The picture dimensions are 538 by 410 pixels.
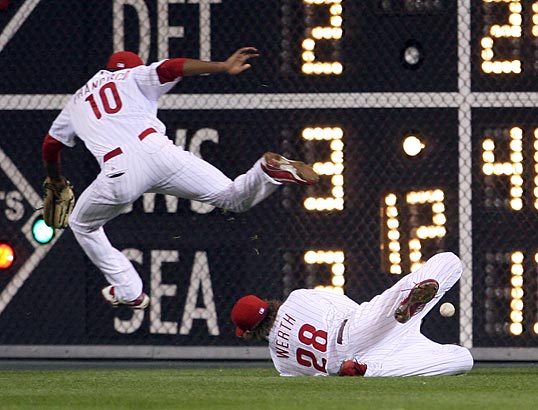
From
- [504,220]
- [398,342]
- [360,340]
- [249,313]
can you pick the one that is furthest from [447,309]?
[249,313]

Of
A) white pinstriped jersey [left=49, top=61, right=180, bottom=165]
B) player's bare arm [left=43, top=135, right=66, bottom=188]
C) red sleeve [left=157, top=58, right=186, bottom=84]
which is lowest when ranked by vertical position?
player's bare arm [left=43, top=135, right=66, bottom=188]

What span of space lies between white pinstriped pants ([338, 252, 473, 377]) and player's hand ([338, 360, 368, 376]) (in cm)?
6

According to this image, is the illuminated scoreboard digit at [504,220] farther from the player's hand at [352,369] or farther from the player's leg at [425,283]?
the player's hand at [352,369]

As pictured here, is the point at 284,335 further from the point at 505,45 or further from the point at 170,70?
the point at 505,45

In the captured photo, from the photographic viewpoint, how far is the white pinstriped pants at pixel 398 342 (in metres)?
8.70

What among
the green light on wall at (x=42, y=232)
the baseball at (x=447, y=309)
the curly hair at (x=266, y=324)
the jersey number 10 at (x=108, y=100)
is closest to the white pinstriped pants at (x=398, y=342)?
the curly hair at (x=266, y=324)

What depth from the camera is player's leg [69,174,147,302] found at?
8.98 metres

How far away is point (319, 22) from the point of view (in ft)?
32.1

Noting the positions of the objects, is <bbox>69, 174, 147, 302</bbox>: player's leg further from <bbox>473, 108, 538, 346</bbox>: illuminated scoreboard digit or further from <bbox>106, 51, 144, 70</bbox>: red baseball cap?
<bbox>473, 108, 538, 346</bbox>: illuminated scoreboard digit

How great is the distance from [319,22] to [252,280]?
1610 mm

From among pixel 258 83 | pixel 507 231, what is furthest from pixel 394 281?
pixel 258 83

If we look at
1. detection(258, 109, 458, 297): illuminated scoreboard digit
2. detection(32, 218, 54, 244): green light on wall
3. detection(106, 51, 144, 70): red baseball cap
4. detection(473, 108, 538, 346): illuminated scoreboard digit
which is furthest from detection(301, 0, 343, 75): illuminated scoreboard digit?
detection(32, 218, 54, 244): green light on wall

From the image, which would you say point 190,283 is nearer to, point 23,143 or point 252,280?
point 252,280

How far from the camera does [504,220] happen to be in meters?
9.73
